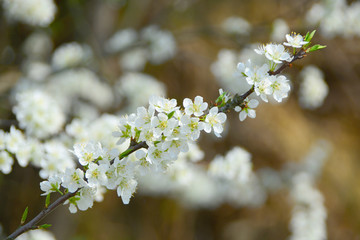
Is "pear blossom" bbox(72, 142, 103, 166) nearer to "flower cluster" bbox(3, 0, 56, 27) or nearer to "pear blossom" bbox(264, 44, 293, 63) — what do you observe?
"pear blossom" bbox(264, 44, 293, 63)

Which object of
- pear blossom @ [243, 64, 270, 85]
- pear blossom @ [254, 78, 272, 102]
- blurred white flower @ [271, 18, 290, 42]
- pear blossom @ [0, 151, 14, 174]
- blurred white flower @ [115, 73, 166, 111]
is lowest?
pear blossom @ [254, 78, 272, 102]

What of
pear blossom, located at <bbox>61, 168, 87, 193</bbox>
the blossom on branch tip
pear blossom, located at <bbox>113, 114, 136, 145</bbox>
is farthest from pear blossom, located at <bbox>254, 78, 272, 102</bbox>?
the blossom on branch tip

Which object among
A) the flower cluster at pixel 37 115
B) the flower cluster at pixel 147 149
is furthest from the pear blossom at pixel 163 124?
the flower cluster at pixel 37 115

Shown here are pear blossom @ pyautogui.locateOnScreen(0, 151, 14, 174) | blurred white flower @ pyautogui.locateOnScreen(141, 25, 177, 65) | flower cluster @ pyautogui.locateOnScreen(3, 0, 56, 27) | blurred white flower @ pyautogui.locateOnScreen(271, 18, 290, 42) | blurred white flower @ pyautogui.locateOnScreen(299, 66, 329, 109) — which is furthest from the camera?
blurred white flower @ pyautogui.locateOnScreen(141, 25, 177, 65)

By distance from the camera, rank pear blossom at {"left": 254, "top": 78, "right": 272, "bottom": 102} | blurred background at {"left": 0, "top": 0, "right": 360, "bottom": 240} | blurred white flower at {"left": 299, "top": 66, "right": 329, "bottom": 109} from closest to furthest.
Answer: pear blossom at {"left": 254, "top": 78, "right": 272, "bottom": 102} < blurred white flower at {"left": 299, "top": 66, "right": 329, "bottom": 109} < blurred background at {"left": 0, "top": 0, "right": 360, "bottom": 240}

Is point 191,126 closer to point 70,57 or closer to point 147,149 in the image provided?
point 147,149

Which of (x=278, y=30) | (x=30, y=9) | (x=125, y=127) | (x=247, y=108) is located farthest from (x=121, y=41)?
(x=247, y=108)

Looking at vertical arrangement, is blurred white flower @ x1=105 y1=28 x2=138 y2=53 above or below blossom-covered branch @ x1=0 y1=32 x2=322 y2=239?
above
